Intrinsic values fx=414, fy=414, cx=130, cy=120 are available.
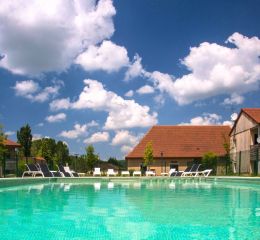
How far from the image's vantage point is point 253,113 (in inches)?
1399

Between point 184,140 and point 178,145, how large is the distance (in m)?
1.20

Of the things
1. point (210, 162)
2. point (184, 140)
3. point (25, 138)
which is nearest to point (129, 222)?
point (210, 162)

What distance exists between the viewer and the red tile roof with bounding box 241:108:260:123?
111 feet

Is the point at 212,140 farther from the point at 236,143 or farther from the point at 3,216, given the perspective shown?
the point at 3,216

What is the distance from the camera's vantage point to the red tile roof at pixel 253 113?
111ft

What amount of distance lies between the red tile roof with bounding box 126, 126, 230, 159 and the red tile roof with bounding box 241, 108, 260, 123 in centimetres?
720

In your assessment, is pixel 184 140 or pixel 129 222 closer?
Answer: pixel 129 222

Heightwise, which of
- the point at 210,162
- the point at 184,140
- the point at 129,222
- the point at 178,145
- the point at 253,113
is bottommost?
the point at 129,222

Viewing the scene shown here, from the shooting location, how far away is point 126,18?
2288 cm

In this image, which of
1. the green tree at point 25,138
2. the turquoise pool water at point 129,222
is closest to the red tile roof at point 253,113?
the turquoise pool water at point 129,222

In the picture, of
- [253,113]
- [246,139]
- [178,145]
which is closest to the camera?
[253,113]

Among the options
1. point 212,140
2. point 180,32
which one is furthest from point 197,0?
point 212,140

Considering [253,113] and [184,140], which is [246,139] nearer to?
[253,113]

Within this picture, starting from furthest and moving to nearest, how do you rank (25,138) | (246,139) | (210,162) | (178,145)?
(25,138)
(178,145)
(246,139)
(210,162)
